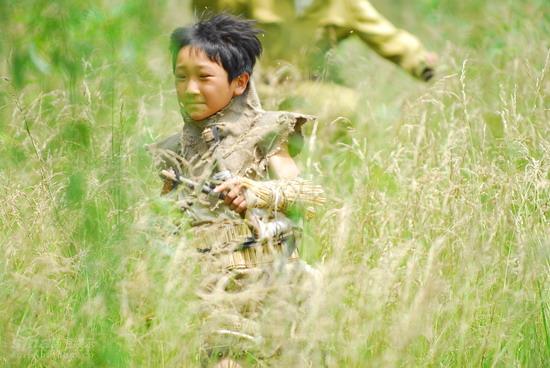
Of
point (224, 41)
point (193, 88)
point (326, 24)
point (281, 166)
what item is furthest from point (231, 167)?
point (326, 24)

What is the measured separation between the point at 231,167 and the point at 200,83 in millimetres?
265

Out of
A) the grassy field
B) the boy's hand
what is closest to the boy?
the boy's hand

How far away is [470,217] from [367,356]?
0.80m

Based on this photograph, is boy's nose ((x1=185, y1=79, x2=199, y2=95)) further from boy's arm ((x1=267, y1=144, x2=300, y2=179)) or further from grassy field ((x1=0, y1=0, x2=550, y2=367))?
boy's arm ((x1=267, y1=144, x2=300, y2=179))

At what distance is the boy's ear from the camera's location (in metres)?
3.58

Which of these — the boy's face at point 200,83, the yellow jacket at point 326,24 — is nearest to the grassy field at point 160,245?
the boy's face at point 200,83

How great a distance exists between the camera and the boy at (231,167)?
3.34m

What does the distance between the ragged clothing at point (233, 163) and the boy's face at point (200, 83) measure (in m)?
0.05

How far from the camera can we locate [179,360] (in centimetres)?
306

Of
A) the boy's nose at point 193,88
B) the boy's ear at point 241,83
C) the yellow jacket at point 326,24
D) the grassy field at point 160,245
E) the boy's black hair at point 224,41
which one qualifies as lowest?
the yellow jacket at point 326,24

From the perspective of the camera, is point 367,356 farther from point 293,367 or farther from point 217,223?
point 217,223

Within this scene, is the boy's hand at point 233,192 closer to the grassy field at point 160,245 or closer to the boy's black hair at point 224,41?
the grassy field at point 160,245

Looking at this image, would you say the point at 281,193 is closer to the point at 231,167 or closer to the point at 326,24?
the point at 231,167

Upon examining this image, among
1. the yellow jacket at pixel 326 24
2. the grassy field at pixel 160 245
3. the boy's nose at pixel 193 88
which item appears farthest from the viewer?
the yellow jacket at pixel 326 24
